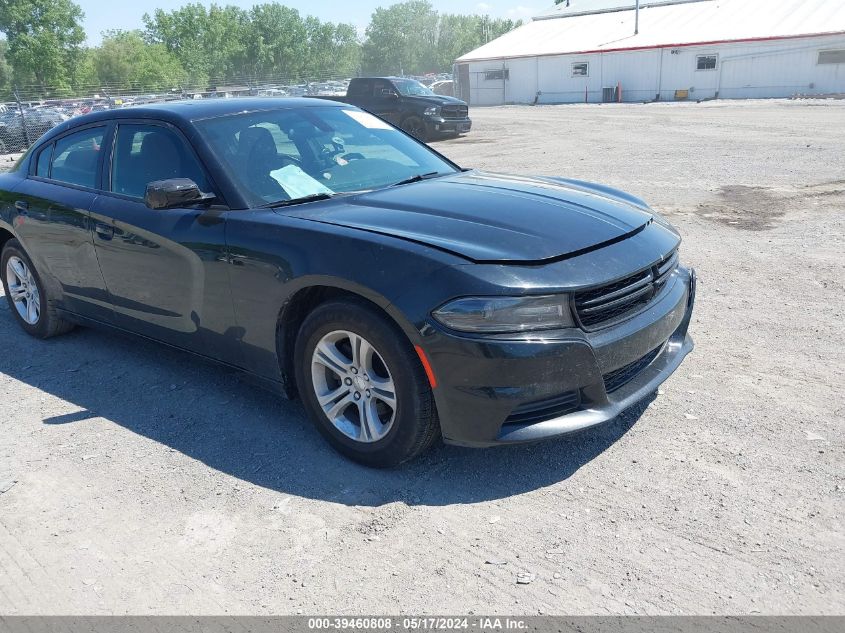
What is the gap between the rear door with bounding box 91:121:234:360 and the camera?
12.6 ft

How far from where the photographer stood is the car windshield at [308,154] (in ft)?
12.9

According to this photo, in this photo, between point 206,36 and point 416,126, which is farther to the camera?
point 206,36

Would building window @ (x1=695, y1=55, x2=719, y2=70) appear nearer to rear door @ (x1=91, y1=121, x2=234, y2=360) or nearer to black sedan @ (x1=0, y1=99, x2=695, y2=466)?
black sedan @ (x1=0, y1=99, x2=695, y2=466)

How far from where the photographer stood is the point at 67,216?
4719mm

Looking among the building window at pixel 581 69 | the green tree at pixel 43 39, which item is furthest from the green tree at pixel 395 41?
the building window at pixel 581 69

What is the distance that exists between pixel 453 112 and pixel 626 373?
18.0m

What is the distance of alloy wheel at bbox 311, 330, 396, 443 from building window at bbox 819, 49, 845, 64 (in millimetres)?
38670

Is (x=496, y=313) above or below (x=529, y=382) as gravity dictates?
above

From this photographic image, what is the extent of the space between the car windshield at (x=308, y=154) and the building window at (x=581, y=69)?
136 ft

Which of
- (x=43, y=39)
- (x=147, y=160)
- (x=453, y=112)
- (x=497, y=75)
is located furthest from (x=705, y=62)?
(x=43, y=39)

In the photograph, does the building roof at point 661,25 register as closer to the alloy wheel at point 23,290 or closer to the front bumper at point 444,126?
the front bumper at point 444,126

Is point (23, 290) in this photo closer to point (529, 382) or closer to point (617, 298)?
point (529, 382)

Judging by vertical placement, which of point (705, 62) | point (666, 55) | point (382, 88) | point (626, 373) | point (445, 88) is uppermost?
point (626, 373)

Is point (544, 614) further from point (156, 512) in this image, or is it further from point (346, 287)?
point (156, 512)
